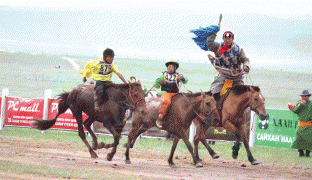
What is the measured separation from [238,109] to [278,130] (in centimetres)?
569

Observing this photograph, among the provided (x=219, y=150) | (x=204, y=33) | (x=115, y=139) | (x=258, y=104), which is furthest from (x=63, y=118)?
(x=258, y=104)

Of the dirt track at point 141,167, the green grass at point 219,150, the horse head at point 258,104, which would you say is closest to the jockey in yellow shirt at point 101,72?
the dirt track at point 141,167

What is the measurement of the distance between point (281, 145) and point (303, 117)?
166cm

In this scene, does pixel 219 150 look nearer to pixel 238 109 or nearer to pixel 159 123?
pixel 238 109

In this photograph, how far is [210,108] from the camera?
1002 centimetres

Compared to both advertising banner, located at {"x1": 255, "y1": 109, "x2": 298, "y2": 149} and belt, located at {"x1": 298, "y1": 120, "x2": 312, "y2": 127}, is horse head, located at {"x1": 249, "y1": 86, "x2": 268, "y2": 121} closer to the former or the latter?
belt, located at {"x1": 298, "y1": 120, "x2": 312, "y2": 127}

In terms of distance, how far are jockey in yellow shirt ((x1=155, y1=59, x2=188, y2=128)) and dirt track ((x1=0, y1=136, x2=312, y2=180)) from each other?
125 cm

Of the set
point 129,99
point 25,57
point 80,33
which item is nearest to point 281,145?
point 129,99

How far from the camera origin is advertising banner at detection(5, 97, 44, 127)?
59.2 feet

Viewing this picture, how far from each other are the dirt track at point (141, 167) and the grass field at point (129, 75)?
23.2m

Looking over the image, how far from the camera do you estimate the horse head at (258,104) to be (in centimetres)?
1024

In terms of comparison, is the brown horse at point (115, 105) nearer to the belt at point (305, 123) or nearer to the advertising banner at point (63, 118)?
the belt at point (305, 123)

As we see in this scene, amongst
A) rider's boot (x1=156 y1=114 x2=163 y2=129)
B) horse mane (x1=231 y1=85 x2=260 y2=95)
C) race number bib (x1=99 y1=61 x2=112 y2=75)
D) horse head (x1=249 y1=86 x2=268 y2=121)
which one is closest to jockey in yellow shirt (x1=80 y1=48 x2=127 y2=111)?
race number bib (x1=99 y1=61 x2=112 y2=75)

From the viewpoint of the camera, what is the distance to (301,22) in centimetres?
13762
